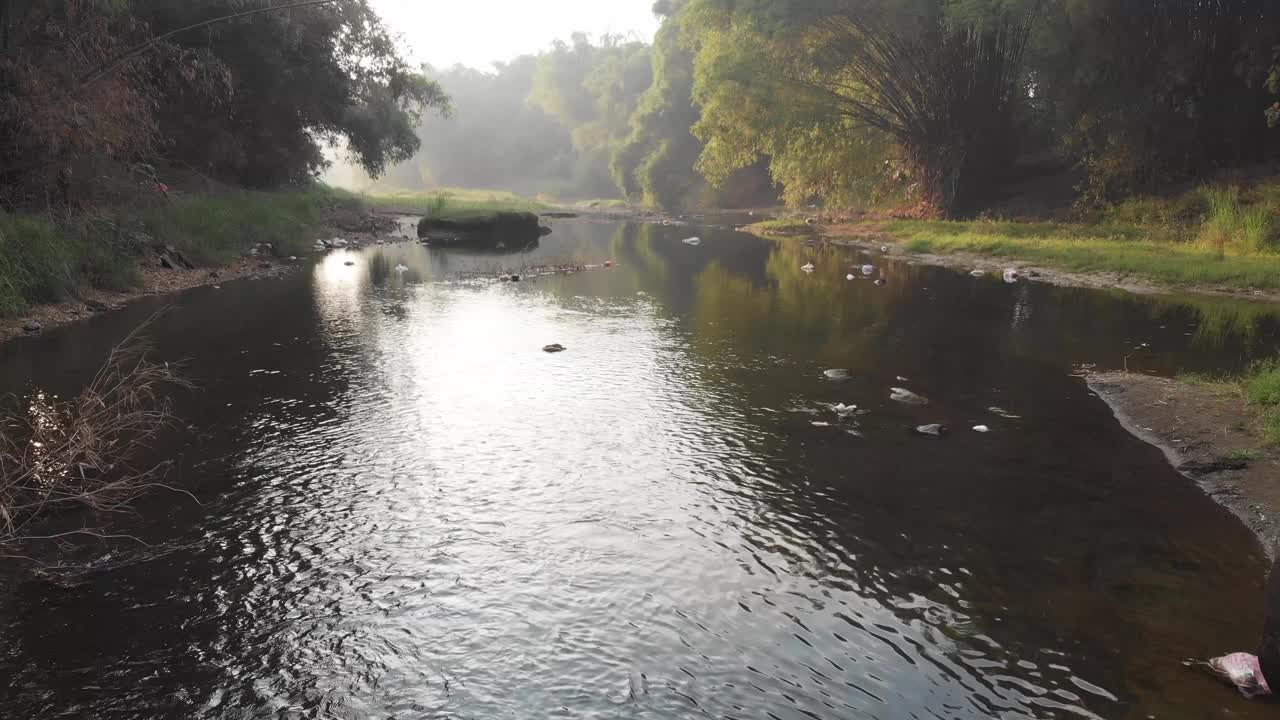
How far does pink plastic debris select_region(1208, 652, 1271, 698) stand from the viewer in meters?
4.23

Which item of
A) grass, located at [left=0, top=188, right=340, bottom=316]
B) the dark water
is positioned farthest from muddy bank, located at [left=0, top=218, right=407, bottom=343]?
the dark water

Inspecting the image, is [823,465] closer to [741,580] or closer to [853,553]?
[853,553]

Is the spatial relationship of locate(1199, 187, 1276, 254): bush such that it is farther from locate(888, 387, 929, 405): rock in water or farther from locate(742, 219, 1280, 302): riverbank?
locate(888, 387, 929, 405): rock in water

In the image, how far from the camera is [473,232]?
101ft

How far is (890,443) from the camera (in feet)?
26.3

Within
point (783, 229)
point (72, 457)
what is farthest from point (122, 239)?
point (783, 229)

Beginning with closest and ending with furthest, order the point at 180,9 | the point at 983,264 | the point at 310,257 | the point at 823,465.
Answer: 1. the point at 823,465
2. the point at 180,9
3. the point at 983,264
4. the point at 310,257

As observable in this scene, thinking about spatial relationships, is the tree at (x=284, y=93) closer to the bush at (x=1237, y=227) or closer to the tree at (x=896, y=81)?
the tree at (x=896, y=81)

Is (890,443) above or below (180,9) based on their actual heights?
below

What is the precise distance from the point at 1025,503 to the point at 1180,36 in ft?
80.1

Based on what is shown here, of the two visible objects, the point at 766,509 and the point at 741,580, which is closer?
the point at 741,580

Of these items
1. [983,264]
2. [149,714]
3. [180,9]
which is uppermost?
[180,9]

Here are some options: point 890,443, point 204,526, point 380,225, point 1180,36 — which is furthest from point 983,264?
point 380,225

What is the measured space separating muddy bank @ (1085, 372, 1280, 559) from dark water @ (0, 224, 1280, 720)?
0.22 meters
